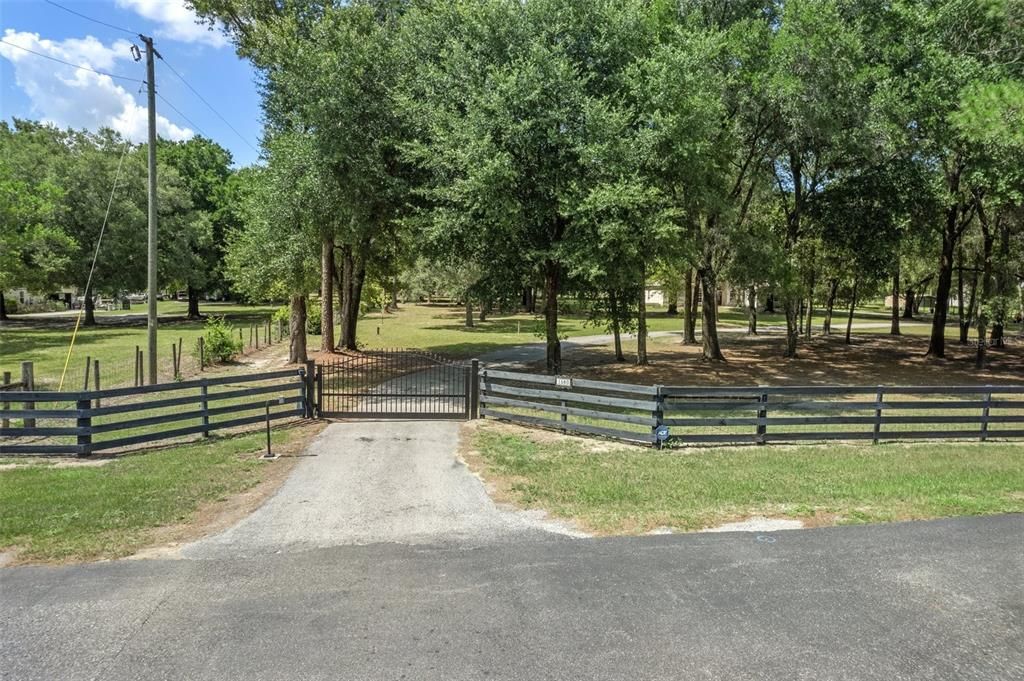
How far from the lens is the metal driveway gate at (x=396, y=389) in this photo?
13.4m

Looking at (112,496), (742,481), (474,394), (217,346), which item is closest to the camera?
(112,496)

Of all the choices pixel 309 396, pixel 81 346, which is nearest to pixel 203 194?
pixel 81 346

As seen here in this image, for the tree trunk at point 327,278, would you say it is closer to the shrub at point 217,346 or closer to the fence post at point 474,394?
the shrub at point 217,346

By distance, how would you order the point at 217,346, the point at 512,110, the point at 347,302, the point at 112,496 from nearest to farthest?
the point at 112,496 → the point at 512,110 → the point at 217,346 → the point at 347,302

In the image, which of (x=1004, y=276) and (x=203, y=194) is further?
(x=203, y=194)

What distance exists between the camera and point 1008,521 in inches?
282

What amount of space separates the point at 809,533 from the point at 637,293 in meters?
15.8

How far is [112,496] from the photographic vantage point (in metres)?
7.60

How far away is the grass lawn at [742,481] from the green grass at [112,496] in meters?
3.80

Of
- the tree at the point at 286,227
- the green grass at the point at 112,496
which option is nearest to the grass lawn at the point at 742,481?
the green grass at the point at 112,496

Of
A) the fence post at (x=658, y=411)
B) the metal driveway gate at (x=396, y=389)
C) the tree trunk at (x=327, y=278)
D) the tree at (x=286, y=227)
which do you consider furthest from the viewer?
the tree trunk at (x=327, y=278)

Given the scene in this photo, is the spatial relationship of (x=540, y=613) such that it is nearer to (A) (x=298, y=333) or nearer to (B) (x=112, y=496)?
(B) (x=112, y=496)

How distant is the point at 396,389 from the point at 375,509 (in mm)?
9752

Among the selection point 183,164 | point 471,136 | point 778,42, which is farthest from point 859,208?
point 183,164
